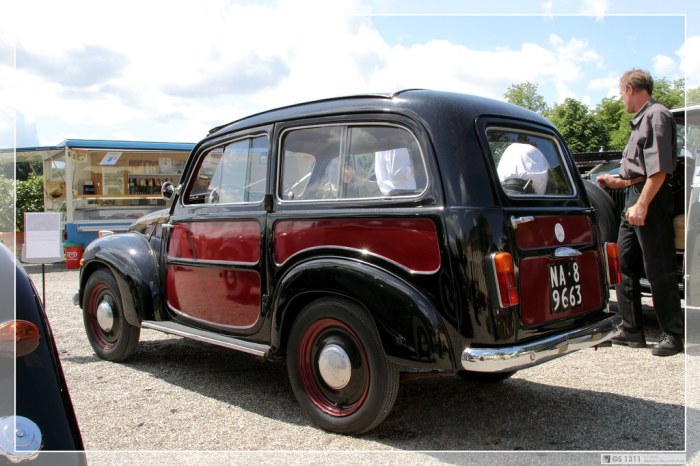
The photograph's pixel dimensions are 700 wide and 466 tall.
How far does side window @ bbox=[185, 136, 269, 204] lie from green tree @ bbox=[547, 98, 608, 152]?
25956 millimetres

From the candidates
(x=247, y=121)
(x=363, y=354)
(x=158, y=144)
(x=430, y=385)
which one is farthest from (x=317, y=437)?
(x=158, y=144)

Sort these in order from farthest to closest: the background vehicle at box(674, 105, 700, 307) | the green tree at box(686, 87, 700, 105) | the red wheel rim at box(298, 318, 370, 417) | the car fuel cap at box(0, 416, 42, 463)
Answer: the green tree at box(686, 87, 700, 105) → the background vehicle at box(674, 105, 700, 307) → the red wheel rim at box(298, 318, 370, 417) → the car fuel cap at box(0, 416, 42, 463)

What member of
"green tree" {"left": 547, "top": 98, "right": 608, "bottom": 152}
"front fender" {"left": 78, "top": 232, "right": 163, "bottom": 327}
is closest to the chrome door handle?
"front fender" {"left": 78, "top": 232, "right": 163, "bottom": 327}

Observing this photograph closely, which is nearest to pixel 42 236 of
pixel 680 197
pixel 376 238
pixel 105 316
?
pixel 105 316

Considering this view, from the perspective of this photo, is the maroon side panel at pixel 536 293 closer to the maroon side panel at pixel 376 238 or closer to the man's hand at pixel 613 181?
the maroon side panel at pixel 376 238

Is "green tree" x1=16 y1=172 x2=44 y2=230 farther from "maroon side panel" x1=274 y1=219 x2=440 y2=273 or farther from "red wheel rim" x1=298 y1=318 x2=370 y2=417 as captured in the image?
"red wheel rim" x1=298 y1=318 x2=370 y2=417

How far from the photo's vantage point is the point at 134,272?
469cm

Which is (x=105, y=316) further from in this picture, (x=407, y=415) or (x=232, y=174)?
(x=407, y=415)

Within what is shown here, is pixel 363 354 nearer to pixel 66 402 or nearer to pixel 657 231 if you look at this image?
pixel 66 402

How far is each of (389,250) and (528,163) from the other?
121 cm

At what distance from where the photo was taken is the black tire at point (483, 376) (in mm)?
4168

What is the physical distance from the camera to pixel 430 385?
429 centimetres

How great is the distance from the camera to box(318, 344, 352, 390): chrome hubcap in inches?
129

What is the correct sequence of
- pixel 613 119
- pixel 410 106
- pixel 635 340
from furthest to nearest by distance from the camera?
pixel 613 119
pixel 635 340
pixel 410 106
